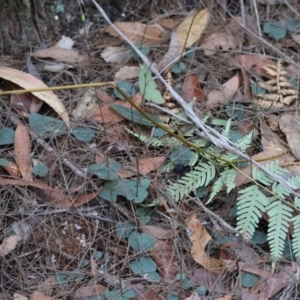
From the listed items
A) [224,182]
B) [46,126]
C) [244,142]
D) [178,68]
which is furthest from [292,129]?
[46,126]

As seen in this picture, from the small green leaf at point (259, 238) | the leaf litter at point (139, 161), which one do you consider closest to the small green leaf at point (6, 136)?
the leaf litter at point (139, 161)

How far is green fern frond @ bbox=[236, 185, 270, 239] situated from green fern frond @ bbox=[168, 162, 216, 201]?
0.42ft

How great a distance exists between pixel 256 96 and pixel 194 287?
30.7 inches

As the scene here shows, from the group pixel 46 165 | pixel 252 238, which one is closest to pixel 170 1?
pixel 46 165

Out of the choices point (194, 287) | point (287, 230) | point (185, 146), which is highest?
point (185, 146)

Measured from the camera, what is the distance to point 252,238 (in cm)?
178

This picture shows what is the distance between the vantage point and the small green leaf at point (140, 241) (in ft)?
5.70

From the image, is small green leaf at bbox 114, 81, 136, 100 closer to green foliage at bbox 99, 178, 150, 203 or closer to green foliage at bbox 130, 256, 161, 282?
green foliage at bbox 99, 178, 150, 203

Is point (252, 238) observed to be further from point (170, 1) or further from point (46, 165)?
point (170, 1)

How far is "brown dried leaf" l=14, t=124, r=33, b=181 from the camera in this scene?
1858 millimetres

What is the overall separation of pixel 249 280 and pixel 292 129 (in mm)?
620

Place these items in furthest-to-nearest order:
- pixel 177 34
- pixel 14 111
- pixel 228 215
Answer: pixel 177 34 → pixel 14 111 → pixel 228 215

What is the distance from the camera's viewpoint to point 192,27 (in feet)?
7.57

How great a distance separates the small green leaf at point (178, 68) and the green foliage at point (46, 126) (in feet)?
1.73
